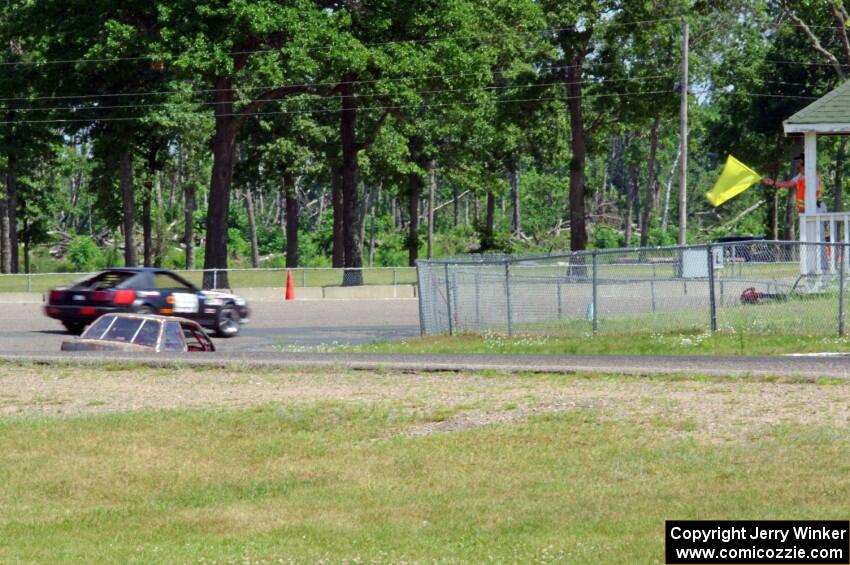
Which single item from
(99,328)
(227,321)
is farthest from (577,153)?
(99,328)

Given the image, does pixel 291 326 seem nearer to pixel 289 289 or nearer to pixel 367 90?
pixel 289 289

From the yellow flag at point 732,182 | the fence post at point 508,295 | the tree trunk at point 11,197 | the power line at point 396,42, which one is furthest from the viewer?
the tree trunk at point 11,197

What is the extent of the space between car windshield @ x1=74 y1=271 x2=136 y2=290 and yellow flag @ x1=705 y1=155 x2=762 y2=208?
12009 millimetres

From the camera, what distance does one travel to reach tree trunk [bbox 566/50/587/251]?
57594 mm

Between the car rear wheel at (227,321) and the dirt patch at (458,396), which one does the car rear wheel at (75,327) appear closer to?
the car rear wheel at (227,321)

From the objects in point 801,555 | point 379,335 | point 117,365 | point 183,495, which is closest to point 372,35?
point 379,335

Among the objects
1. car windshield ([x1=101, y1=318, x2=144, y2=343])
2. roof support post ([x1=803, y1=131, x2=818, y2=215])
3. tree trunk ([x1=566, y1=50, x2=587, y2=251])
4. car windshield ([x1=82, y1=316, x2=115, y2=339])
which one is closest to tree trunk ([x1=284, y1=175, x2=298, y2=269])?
tree trunk ([x1=566, y1=50, x2=587, y2=251])

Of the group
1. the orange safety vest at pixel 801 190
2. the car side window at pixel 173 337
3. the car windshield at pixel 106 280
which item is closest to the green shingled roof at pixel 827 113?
the orange safety vest at pixel 801 190

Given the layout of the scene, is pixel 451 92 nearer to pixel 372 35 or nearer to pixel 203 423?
pixel 372 35

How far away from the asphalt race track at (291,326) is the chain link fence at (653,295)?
256 cm

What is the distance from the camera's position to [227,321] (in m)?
29.1

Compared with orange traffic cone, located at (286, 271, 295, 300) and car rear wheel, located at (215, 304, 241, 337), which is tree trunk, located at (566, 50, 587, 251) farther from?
car rear wheel, located at (215, 304, 241, 337)

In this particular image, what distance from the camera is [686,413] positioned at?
547 inches

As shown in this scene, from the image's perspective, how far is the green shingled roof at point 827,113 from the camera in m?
30.8
